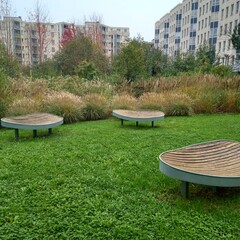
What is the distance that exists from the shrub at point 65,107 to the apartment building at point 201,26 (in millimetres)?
20929

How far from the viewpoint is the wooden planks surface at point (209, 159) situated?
2686mm

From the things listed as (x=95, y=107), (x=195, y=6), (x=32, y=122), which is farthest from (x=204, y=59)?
(x=195, y=6)

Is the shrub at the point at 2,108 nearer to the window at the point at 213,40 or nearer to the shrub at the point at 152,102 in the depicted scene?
the shrub at the point at 152,102

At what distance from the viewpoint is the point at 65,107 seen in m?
7.12

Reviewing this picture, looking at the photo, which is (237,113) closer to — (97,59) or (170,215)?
(170,215)

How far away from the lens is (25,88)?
27.4ft

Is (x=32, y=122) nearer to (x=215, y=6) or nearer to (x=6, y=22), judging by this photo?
(x=6, y=22)

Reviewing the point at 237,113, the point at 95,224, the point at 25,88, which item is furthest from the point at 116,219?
the point at 237,113

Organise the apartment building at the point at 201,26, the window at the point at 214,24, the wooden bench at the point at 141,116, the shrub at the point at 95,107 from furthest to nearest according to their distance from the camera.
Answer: the window at the point at 214,24, the apartment building at the point at 201,26, the shrub at the point at 95,107, the wooden bench at the point at 141,116

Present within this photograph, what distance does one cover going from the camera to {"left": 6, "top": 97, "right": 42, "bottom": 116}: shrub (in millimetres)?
6602

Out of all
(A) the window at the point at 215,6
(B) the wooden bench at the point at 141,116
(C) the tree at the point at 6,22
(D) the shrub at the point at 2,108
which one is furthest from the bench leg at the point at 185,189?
(A) the window at the point at 215,6

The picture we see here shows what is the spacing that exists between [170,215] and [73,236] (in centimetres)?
89

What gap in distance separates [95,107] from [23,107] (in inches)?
77.3

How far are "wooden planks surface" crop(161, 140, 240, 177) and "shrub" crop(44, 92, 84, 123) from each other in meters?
4.40
